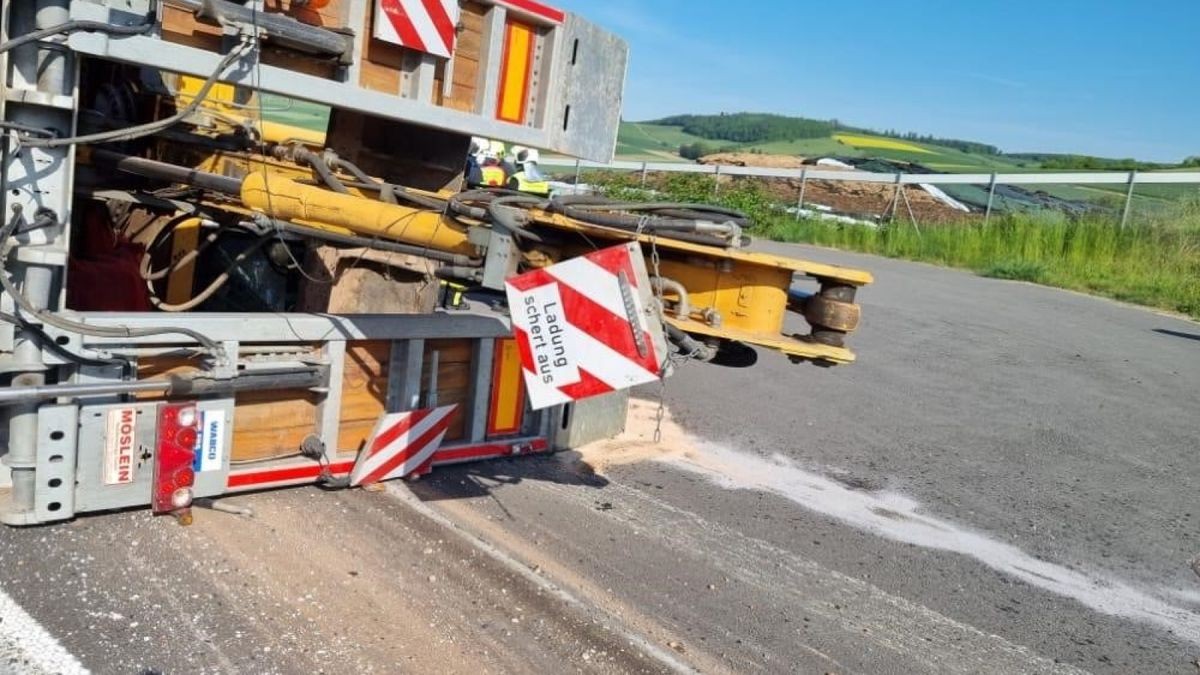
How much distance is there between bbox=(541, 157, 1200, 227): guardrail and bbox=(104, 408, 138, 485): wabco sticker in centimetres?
1050

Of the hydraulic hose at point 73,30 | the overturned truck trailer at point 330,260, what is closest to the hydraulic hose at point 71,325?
the overturned truck trailer at point 330,260

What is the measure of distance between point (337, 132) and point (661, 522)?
2.85 m

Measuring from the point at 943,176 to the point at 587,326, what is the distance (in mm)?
19824

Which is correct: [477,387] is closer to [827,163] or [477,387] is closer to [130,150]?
[130,150]

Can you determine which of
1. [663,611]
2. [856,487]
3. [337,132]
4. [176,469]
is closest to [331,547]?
[176,469]

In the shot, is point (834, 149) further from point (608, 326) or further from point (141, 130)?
point (141, 130)

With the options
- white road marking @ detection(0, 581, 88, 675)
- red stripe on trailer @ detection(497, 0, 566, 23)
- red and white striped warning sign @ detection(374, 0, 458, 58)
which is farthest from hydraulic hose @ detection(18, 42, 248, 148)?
white road marking @ detection(0, 581, 88, 675)

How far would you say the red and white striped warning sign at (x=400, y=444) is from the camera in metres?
5.14

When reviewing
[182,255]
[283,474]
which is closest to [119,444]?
[283,474]

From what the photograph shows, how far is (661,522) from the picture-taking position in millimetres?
5375

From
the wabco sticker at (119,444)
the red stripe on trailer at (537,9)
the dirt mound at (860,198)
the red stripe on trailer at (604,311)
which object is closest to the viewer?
the red stripe on trailer at (604,311)

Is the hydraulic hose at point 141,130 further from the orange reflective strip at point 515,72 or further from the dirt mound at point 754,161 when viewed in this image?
the dirt mound at point 754,161

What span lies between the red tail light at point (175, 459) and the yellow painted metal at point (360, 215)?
3.32ft

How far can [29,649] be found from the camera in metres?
3.35
